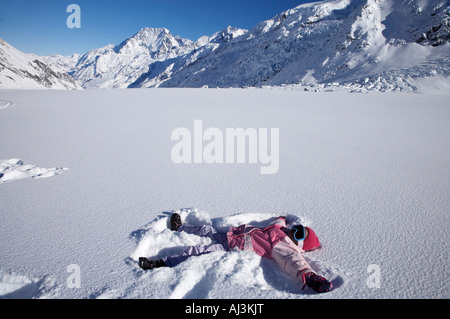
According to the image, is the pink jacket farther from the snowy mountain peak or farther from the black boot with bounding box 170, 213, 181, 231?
the snowy mountain peak

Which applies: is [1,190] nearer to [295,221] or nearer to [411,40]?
[295,221]

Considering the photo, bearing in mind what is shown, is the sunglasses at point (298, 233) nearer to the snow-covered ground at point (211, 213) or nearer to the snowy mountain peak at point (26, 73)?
the snow-covered ground at point (211, 213)

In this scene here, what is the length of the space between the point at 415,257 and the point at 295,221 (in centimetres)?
94

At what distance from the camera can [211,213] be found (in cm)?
247

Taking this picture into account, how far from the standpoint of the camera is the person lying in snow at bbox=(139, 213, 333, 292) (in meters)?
1.70

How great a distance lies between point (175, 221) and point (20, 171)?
273 centimetres

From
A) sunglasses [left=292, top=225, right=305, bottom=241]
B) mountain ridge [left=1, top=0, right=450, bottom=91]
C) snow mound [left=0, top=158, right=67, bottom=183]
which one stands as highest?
mountain ridge [left=1, top=0, right=450, bottom=91]

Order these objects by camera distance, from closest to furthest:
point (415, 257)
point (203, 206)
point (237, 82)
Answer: point (415, 257) → point (203, 206) → point (237, 82)

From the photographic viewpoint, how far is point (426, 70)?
25953 mm

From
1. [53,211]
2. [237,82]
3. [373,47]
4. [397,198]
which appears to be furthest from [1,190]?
[237,82]

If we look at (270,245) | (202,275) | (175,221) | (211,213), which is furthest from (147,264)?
(270,245)

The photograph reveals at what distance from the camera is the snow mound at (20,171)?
10.3 ft

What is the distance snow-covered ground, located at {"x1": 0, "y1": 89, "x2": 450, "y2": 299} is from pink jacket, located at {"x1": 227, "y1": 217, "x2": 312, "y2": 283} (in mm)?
103

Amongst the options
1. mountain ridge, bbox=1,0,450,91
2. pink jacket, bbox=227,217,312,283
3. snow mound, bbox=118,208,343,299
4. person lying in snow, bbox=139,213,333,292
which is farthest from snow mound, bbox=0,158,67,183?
mountain ridge, bbox=1,0,450,91
